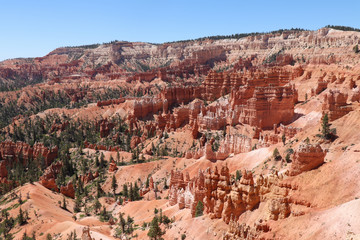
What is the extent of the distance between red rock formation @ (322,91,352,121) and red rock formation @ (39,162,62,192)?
52.1 m

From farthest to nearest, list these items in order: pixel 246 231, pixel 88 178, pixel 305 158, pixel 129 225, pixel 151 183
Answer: pixel 88 178
pixel 151 183
pixel 129 225
pixel 305 158
pixel 246 231

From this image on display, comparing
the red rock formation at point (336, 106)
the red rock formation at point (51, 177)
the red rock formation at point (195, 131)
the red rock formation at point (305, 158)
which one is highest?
the red rock formation at point (336, 106)

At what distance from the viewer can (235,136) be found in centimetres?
6438

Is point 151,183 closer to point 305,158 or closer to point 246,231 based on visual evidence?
point 246,231

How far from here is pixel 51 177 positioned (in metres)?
76.3

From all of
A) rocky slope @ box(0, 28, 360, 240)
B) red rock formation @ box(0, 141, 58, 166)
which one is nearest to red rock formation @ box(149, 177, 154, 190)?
rocky slope @ box(0, 28, 360, 240)

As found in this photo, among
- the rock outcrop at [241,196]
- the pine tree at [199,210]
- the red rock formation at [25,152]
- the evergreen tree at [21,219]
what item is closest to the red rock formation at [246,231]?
the rock outcrop at [241,196]

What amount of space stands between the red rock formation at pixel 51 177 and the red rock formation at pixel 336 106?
171 feet

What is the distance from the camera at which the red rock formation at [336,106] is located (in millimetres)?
45094

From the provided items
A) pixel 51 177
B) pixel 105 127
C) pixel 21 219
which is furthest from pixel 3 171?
pixel 21 219

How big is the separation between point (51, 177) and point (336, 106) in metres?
60.5

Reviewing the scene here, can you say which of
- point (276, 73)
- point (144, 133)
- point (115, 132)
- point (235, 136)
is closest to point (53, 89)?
point (115, 132)

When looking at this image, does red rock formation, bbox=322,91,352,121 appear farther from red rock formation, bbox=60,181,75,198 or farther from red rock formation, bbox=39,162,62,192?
red rock formation, bbox=39,162,62,192

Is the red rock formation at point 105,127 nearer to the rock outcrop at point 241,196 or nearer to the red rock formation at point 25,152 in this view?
the red rock formation at point 25,152
